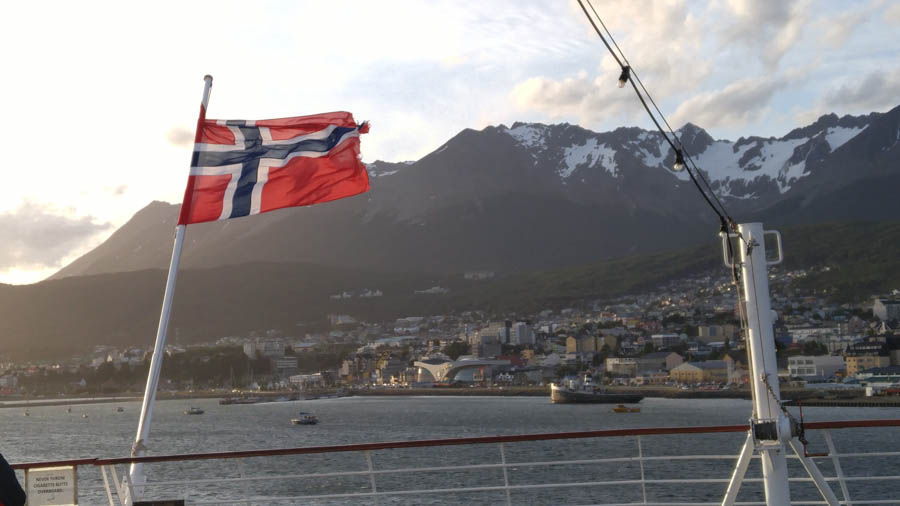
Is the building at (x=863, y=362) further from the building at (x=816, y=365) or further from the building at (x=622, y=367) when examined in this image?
the building at (x=622, y=367)

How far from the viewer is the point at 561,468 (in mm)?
34812

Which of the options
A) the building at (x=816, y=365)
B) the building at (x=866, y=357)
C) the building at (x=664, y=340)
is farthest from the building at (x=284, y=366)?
the building at (x=866, y=357)

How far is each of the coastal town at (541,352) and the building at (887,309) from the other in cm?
18

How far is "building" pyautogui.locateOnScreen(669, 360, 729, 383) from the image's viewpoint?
111750mm

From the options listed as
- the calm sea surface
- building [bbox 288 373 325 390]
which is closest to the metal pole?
the calm sea surface

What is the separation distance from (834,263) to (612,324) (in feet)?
128

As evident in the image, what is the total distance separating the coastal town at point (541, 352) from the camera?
115 m

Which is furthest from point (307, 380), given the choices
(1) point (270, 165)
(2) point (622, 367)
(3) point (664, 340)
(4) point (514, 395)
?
(1) point (270, 165)

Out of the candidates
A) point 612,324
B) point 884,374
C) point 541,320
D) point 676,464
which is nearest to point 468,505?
point 676,464

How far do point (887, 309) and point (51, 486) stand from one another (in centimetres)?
13519

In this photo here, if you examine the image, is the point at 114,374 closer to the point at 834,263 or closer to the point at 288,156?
the point at 834,263

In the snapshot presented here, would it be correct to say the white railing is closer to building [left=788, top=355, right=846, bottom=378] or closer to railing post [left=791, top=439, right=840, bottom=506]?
railing post [left=791, top=439, right=840, bottom=506]

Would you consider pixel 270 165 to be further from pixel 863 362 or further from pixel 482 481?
pixel 863 362

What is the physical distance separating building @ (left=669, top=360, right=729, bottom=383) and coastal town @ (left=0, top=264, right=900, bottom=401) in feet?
0.65
